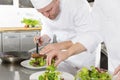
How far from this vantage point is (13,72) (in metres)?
1.29

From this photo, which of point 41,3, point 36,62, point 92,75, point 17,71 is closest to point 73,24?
point 41,3

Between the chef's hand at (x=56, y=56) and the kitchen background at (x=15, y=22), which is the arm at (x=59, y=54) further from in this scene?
the kitchen background at (x=15, y=22)

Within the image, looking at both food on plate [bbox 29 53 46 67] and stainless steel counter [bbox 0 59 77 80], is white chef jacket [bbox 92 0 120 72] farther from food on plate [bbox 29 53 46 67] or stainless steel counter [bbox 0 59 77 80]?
food on plate [bbox 29 53 46 67]

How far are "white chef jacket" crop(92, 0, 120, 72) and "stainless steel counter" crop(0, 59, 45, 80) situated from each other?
458 millimetres

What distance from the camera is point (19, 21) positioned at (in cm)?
473

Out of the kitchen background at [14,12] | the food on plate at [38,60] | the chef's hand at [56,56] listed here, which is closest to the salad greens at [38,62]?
the food on plate at [38,60]

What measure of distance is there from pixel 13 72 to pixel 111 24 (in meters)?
0.61

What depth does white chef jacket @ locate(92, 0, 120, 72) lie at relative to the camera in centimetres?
125

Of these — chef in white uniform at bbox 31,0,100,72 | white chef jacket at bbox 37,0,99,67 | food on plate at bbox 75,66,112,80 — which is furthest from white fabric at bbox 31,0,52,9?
food on plate at bbox 75,66,112,80

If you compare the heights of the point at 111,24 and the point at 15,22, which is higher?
the point at 111,24

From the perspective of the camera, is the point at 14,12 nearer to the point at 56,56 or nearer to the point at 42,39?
the point at 42,39

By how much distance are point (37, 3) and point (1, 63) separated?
1.45ft

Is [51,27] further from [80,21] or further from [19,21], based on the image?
[19,21]

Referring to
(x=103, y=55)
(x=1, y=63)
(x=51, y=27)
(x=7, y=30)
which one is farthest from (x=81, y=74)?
(x=7, y=30)
